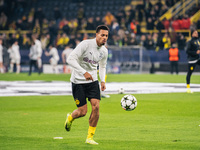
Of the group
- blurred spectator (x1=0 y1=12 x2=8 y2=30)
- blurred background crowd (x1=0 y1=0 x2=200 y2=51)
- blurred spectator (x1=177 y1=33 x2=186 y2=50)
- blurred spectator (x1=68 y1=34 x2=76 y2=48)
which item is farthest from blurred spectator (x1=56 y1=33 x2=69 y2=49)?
blurred spectator (x1=177 y1=33 x2=186 y2=50)

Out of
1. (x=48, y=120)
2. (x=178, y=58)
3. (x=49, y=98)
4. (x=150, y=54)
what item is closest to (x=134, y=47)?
(x=150, y=54)

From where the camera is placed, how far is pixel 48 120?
1133 centimetres

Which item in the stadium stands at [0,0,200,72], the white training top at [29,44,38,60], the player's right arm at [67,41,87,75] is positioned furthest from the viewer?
the stadium stands at [0,0,200,72]

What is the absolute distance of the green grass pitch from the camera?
8.03 m

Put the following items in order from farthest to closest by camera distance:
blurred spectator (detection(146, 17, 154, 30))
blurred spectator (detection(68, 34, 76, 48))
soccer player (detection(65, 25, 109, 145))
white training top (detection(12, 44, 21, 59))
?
blurred spectator (detection(68, 34, 76, 48)) < blurred spectator (detection(146, 17, 154, 30)) < white training top (detection(12, 44, 21, 59)) < soccer player (detection(65, 25, 109, 145))

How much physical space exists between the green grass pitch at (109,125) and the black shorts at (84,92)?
762 mm

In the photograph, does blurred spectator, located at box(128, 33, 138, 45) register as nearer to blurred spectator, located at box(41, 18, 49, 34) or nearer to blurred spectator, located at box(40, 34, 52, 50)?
blurred spectator, located at box(40, 34, 52, 50)

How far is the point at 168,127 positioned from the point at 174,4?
32.7 metres

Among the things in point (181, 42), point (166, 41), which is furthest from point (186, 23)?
point (166, 41)

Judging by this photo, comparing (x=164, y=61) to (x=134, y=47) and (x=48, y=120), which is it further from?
(x=48, y=120)

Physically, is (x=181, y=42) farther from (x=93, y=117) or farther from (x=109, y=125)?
(x=93, y=117)

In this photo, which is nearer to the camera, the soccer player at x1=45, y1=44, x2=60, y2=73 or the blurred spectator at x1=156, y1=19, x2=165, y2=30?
the soccer player at x1=45, y1=44, x2=60, y2=73

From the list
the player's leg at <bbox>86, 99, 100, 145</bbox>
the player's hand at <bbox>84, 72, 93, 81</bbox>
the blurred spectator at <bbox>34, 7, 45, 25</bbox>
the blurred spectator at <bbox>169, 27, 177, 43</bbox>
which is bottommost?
the player's leg at <bbox>86, 99, 100, 145</bbox>

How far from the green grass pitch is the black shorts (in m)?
0.76
